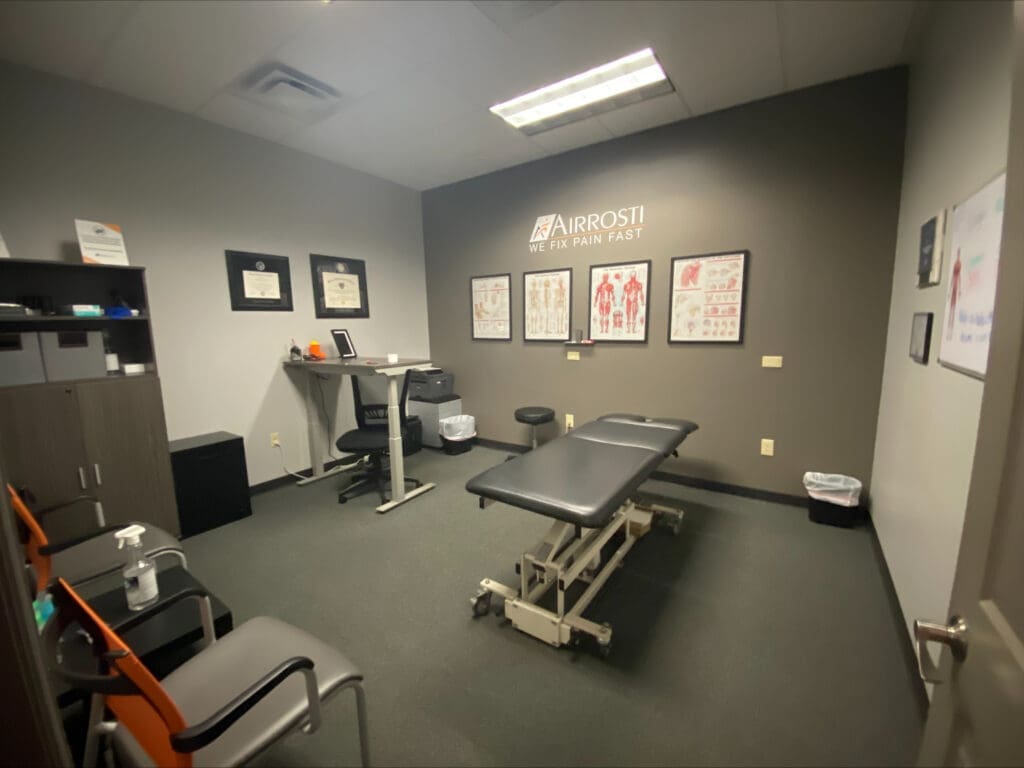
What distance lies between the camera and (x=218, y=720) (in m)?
0.79

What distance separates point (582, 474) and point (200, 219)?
130 inches

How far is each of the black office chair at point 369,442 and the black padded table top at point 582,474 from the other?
1.39m

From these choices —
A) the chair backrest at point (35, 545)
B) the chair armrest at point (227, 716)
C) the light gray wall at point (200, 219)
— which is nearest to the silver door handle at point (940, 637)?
the chair armrest at point (227, 716)

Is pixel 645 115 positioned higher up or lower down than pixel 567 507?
higher up

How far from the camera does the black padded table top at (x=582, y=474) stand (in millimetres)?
1571

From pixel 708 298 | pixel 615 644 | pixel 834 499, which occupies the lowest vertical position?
pixel 615 644

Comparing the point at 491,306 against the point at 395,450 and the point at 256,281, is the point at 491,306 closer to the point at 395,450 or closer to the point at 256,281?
the point at 395,450

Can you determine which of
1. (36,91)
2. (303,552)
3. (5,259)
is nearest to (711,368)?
(303,552)

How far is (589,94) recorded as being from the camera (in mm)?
2744

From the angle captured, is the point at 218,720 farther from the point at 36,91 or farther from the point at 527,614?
the point at 36,91

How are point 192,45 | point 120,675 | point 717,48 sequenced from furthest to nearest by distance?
point 717,48 → point 192,45 → point 120,675

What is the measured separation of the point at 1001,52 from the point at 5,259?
4175mm

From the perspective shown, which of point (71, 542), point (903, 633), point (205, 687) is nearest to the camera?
point (205, 687)

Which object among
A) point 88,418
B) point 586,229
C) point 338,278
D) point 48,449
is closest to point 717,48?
point 586,229
